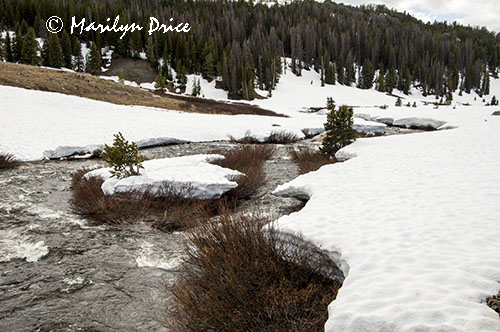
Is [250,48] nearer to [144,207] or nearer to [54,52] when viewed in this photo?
[54,52]

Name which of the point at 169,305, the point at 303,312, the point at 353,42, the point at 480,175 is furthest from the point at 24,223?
the point at 353,42

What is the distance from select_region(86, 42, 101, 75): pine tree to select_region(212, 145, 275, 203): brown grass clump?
189 feet

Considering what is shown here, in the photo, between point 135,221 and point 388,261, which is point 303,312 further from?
point 135,221

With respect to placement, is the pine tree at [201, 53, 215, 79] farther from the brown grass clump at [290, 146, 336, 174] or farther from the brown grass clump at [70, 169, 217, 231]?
the brown grass clump at [70, 169, 217, 231]

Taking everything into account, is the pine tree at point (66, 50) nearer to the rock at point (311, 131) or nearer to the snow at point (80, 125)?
the snow at point (80, 125)

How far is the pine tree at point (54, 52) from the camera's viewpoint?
5491 centimetres

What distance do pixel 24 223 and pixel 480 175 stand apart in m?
10.6

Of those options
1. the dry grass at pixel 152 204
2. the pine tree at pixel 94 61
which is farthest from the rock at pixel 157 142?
the pine tree at pixel 94 61

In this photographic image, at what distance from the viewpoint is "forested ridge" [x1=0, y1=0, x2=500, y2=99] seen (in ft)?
196

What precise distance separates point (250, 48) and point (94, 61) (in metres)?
37.3

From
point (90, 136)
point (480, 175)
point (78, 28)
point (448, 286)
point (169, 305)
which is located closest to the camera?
point (448, 286)

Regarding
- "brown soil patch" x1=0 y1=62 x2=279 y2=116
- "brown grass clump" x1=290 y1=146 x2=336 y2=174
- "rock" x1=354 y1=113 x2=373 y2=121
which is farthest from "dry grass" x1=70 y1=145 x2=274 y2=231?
"rock" x1=354 y1=113 x2=373 y2=121

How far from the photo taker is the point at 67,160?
45.0 ft

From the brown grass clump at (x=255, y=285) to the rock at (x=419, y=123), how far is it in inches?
973
